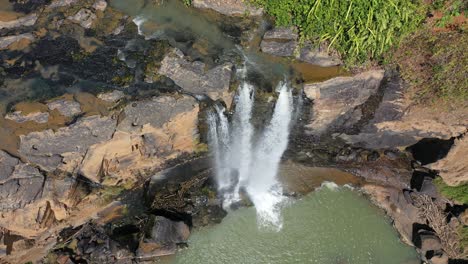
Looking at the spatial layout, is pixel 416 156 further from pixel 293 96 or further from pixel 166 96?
pixel 166 96

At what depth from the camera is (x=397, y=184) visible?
17.6 metres

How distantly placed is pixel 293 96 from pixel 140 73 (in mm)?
6060

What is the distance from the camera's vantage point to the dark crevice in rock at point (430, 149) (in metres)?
16.5

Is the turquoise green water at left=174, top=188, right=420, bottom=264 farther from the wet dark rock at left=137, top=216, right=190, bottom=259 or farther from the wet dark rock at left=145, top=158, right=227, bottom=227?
the wet dark rock at left=145, top=158, right=227, bottom=227

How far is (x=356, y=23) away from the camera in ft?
47.8

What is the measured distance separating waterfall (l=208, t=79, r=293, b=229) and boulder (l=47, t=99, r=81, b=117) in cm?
499

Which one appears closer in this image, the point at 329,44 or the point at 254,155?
the point at 329,44

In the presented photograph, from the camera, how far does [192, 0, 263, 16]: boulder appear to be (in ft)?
57.8

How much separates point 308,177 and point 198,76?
6579 mm

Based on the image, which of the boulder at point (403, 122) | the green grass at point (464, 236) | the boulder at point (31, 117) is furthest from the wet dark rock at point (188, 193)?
the green grass at point (464, 236)

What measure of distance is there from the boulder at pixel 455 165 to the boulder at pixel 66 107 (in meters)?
14.4

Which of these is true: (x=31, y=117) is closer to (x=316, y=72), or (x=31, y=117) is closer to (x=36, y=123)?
(x=36, y=123)

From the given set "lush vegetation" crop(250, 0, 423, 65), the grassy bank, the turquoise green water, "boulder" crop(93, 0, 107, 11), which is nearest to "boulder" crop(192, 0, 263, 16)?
"lush vegetation" crop(250, 0, 423, 65)

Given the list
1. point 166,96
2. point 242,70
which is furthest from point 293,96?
point 166,96
